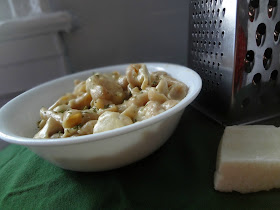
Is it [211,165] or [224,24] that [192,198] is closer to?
[211,165]

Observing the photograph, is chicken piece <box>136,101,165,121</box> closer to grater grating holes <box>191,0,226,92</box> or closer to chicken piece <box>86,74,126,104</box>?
chicken piece <box>86,74,126,104</box>

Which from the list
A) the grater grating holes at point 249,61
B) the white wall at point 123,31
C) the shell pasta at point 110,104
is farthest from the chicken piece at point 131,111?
the white wall at point 123,31

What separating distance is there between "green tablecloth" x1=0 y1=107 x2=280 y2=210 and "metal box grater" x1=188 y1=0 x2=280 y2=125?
0.43 ft

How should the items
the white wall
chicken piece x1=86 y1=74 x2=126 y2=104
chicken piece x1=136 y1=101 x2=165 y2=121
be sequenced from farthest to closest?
the white wall, chicken piece x1=86 y1=74 x2=126 y2=104, chicken piece x1=136 y1=101 x2=165 y2=121

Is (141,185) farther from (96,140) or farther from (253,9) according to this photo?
(253,9)

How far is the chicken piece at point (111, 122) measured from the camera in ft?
1.90

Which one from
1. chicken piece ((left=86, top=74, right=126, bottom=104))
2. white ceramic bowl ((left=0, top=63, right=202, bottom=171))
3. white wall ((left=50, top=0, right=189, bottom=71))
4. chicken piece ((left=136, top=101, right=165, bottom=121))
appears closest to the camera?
white ceramic bowl ((left=0, top=63, right=202, bottom=171))

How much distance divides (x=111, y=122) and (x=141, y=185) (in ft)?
0.54

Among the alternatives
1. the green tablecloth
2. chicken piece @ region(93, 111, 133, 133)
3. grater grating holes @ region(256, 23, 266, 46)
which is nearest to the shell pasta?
chicken piece @ region(93, 111, 133, 133)

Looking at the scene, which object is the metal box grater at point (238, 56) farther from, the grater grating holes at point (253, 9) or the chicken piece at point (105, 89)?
the chicken piece at point (105, 89)

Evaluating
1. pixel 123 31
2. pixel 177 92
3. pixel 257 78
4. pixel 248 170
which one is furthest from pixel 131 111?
pixel 123 31

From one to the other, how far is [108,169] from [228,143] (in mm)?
299

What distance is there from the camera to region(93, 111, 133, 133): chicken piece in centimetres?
58

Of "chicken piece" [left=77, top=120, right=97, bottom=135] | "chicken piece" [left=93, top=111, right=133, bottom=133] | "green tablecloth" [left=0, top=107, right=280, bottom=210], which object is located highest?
"chicken piece" [left=93, top=111, right=133, bottom=133]
